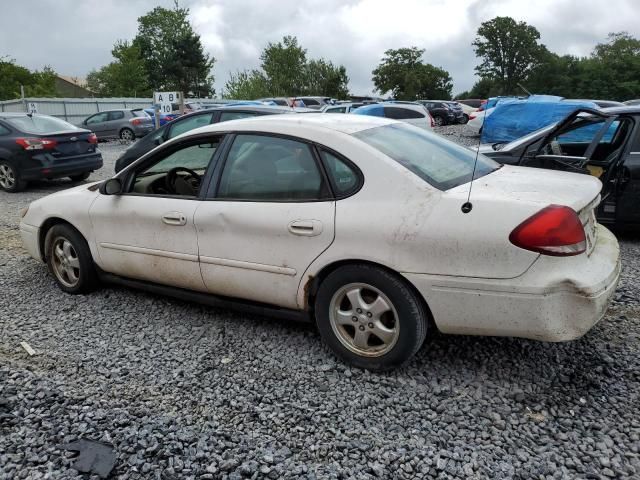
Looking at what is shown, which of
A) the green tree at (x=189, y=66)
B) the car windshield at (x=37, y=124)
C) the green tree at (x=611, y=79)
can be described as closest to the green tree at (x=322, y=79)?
the green tree at (x=189, y=66)

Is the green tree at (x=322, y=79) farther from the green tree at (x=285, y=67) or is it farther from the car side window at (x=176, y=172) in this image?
the car side window at (x=176, y=172)

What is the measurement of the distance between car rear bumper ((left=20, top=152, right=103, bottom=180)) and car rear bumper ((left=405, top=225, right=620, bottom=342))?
9237mm

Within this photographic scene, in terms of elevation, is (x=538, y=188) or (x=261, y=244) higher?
(x=538, y=188)

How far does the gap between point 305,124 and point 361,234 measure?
91 cm

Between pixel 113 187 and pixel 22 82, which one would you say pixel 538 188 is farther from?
pixel 22 82

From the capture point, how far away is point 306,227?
10.5ft

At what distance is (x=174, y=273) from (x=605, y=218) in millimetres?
4433

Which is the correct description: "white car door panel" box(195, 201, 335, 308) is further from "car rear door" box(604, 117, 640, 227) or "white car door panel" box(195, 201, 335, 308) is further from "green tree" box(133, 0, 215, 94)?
"green tree" box(133, 0, 215, 94)

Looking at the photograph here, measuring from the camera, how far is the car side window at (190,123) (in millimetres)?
9602

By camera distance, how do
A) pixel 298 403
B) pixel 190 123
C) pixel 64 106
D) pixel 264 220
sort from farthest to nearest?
pixel 64 106 → pixel 190 123 → pixel 264 220 → pixel 298 403

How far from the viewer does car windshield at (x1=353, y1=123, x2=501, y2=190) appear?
3172mm

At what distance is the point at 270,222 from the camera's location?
3.35 metres

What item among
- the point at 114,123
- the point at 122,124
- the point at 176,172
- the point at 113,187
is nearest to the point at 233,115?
the point at 176,172

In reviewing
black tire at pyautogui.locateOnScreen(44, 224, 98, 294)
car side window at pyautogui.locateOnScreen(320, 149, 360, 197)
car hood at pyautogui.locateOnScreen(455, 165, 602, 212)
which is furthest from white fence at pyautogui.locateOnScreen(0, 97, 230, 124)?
car hood at pyautogui.locateOnScreen(455, 165, 602, 212)
